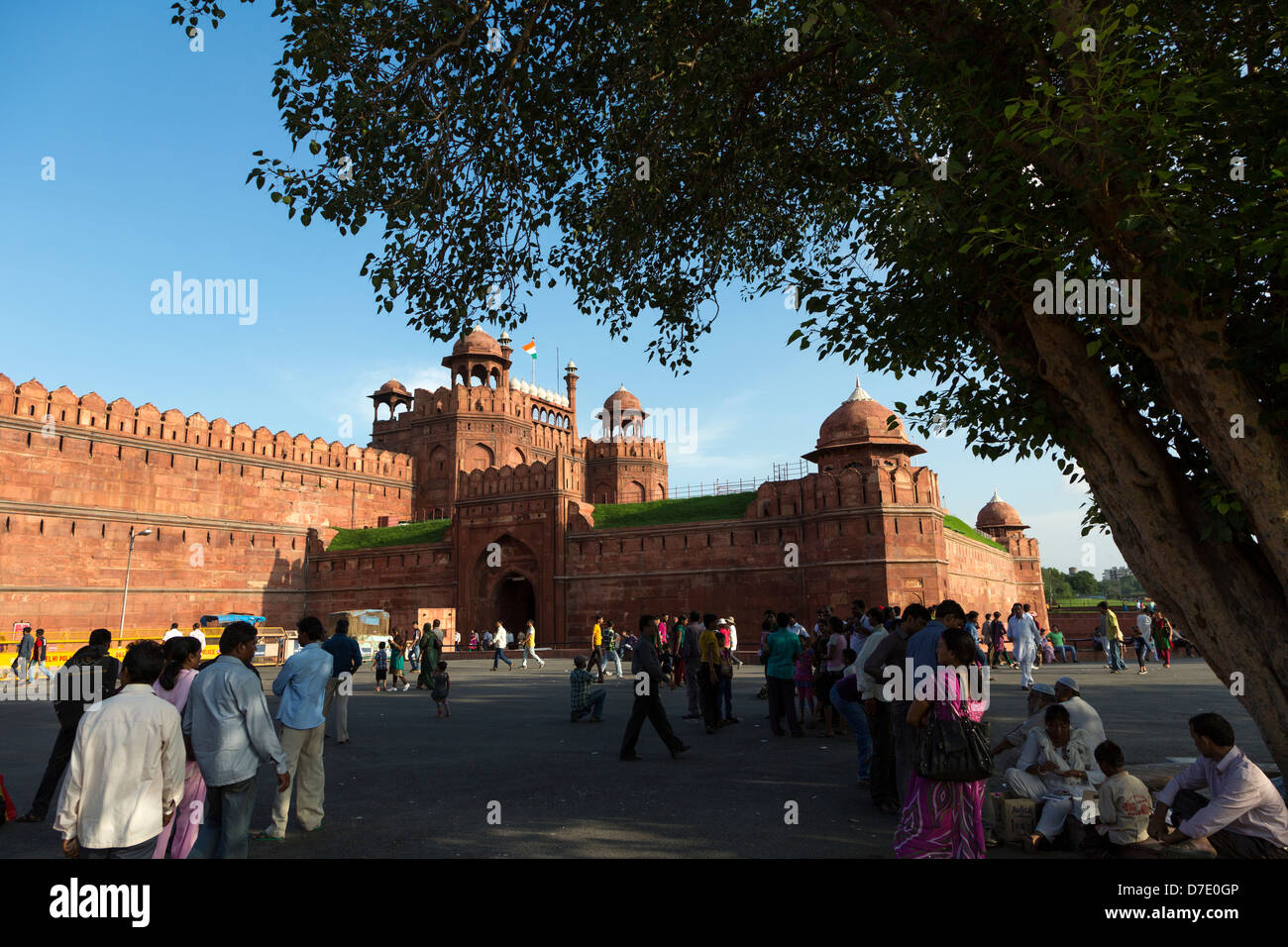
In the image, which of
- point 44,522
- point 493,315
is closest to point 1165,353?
point 493,315

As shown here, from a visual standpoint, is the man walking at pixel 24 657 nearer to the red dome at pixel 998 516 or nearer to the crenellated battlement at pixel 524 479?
the crenellated battlement at pixel 524 479

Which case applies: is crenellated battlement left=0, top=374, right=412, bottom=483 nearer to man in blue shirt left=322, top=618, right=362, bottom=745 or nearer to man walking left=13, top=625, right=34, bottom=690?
man walking left=13, top=625, right=34, bottom=690

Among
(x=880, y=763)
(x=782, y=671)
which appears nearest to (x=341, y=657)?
(x=782, y=671)

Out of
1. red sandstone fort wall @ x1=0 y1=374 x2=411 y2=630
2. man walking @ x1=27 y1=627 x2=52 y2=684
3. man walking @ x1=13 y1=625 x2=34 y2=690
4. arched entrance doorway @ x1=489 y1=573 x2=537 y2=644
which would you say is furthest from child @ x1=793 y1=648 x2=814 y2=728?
red sandstone fort wall @ x1=0 y1=374 x2=411 y2=630

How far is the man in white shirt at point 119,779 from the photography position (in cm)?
325

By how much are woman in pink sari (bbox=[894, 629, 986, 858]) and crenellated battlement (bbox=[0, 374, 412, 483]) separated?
126ft

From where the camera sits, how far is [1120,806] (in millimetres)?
4762

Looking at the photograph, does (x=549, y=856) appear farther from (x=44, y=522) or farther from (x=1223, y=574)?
(x=44, y=522)

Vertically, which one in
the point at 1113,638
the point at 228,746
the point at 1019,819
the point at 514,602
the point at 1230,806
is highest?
the point at 228,746

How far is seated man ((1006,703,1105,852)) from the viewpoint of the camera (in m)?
5.14

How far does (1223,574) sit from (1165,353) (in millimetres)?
1618

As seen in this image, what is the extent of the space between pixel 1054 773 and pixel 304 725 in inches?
212

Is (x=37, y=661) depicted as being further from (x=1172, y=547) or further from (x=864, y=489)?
(x=1172, y=547)

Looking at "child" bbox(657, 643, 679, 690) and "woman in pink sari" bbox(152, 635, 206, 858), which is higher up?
"woman in pink sari" bbox(152, 635, 206, 858)
